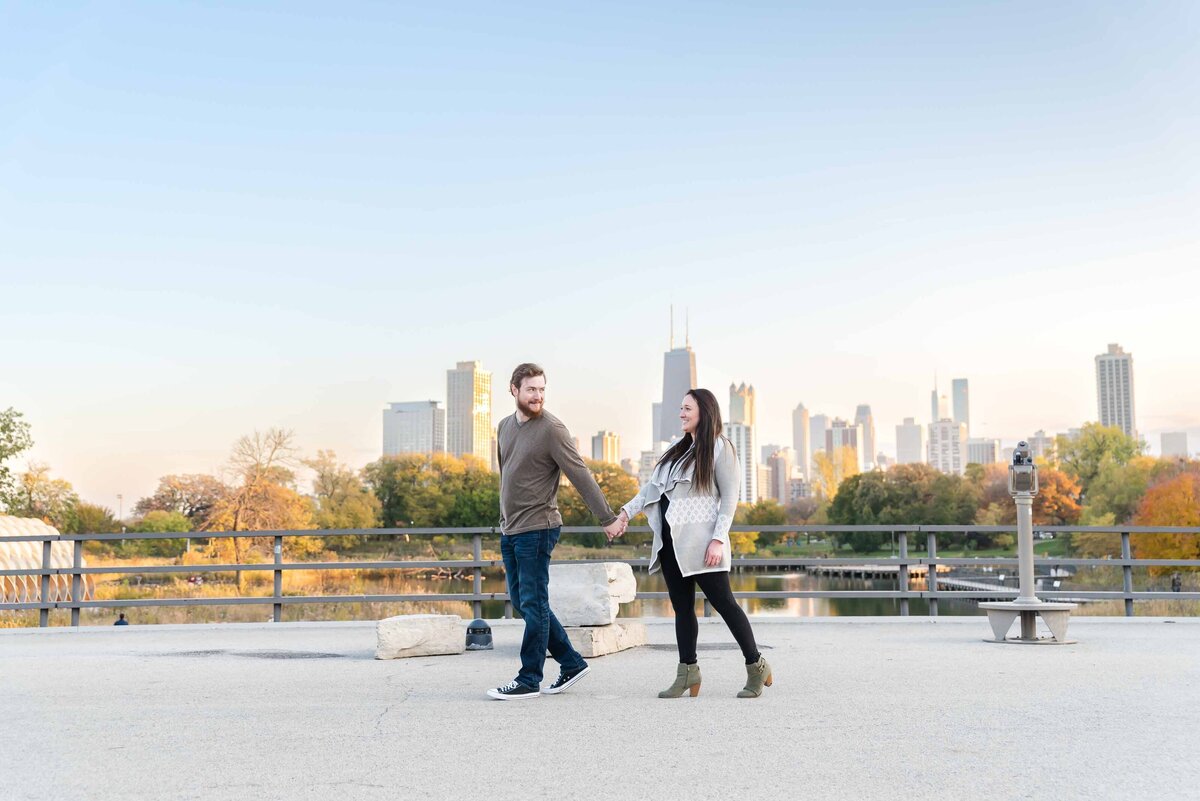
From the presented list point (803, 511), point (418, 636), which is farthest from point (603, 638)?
point (803, 511)

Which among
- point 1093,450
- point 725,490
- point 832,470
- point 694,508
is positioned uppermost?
point 1093,450

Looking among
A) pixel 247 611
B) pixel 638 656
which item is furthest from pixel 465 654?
pixel 247 611

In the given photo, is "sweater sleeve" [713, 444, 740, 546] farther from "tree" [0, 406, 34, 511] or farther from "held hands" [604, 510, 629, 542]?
"tree" [0, 406, 34, 511]

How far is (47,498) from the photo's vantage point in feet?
208

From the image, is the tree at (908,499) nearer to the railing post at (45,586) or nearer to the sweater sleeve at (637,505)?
the railing post at (45,586)

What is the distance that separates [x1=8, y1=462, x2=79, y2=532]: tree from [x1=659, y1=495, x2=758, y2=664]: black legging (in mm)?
62173

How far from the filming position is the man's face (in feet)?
22.5

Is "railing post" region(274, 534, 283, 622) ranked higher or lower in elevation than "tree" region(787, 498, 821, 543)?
higher

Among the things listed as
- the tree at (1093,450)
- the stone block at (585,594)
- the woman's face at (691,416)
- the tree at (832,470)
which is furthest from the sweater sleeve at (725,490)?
the tree at (832,470)

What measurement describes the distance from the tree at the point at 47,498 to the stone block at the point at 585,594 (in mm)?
59420

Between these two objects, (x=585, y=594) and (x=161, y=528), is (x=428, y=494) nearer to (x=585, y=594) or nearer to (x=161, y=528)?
(x=161, y=528)

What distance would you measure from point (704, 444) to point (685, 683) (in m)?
1.49

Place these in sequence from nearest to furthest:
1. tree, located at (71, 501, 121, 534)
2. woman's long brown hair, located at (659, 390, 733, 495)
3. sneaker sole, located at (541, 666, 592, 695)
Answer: woman's long brown hair, located at (659, 390, 733, 495), sneaker sole, located at (541, 666, 592, 695), tree, located at (71, 501, 121, 534)

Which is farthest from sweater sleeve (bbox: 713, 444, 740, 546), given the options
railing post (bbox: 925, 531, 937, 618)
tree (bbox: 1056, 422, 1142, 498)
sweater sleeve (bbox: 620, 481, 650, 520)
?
tree (bbox: 1056, 422, 1142, 498)
